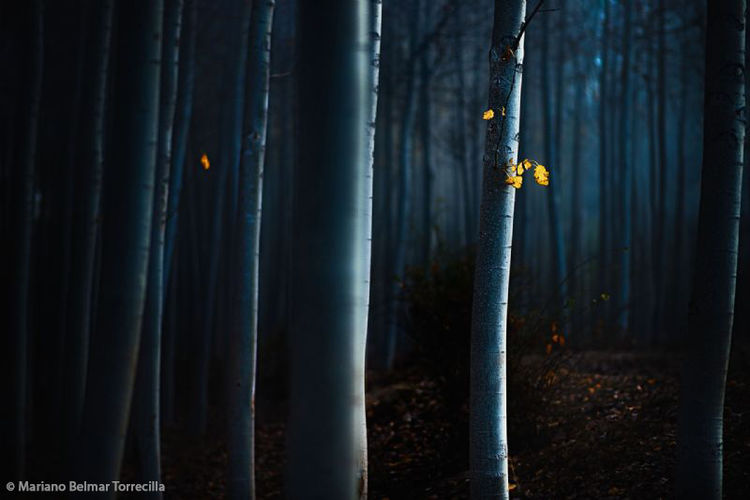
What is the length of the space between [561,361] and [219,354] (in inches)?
449

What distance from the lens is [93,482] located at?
341cm

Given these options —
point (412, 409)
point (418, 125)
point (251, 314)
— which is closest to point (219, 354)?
point (418, 125)

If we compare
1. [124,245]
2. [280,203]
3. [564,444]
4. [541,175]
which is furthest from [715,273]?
[280,203]

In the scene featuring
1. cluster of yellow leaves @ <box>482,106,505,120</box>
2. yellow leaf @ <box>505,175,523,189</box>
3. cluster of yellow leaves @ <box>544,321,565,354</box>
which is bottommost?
cluster of yellow leaves @ <box>544,321,565,354</box>

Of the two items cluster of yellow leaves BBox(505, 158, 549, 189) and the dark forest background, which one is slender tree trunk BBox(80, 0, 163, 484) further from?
cluster of yellow leaves BBox(505, 158, 549, 189)

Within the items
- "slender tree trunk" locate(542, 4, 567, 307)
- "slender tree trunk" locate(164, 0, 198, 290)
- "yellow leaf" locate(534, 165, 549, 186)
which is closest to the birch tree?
"yellow leaf" locate(534, 165, 549, 186)

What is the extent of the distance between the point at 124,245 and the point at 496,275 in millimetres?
2064

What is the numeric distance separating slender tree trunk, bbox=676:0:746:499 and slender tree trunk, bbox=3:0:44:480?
6526mm

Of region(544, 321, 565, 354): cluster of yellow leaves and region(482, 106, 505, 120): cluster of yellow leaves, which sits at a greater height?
region(482, 106, 505, 120): cluster of yellow leaves

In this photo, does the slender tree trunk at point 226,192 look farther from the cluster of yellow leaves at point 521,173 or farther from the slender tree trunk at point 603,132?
the slender tree trunk at point 603,132

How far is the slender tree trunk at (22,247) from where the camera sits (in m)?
6.97

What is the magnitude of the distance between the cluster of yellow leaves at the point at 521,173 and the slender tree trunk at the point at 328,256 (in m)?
1.13

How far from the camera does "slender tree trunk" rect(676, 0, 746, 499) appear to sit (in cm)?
Result: 362

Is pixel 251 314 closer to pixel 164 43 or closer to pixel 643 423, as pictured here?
pixel 164 43
